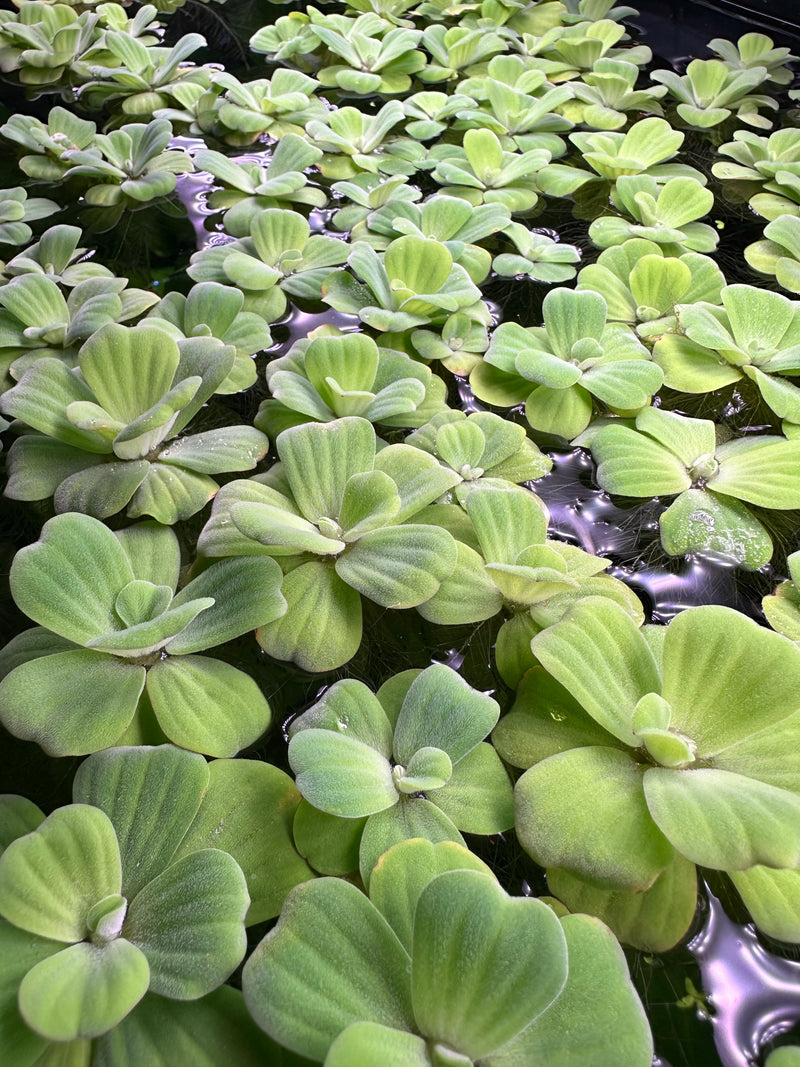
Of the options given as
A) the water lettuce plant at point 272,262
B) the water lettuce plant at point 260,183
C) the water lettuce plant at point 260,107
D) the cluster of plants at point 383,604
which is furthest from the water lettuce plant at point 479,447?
the water lettuce plant at point 260,107

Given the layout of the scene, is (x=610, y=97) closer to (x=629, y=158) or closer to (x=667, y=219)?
(x=629, y=158)

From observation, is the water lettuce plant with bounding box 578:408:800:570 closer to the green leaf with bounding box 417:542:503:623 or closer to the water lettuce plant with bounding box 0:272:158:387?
the green leaf with bounding box 417:542:503:623

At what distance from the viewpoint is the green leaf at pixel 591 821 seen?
0.84m

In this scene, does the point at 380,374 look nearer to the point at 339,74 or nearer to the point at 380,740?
the point at 380,740

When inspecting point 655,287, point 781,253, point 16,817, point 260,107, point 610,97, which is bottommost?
point 16,817

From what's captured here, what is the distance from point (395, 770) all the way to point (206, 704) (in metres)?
0.29

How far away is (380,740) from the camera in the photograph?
3.23 feet

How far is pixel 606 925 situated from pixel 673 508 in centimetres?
74

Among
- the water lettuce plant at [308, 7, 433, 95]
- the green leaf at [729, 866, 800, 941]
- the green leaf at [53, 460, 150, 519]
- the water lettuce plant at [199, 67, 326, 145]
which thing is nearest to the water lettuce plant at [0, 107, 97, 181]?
the water lettuce plant at [199, 67, 326, 145]

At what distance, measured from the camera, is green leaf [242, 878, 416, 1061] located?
70cm

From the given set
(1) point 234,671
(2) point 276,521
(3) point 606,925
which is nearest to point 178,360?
(2) point 276,521

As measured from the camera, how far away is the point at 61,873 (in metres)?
0.80

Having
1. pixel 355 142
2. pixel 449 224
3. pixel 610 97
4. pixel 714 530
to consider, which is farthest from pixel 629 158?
pixel 714 530

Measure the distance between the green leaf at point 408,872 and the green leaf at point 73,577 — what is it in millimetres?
513
